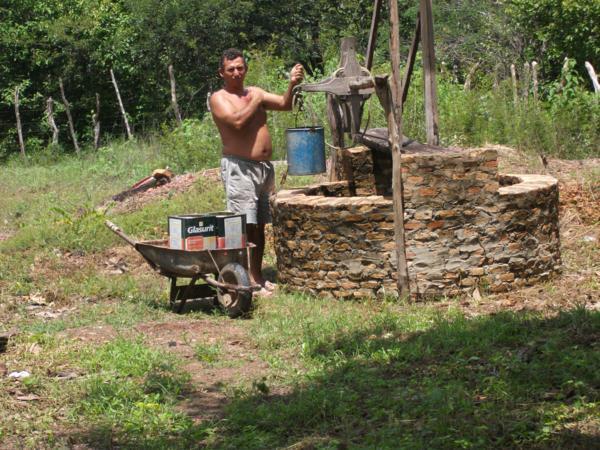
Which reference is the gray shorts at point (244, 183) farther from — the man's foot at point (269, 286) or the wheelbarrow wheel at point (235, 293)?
the wheelbarrow wheel at point (235, 293)

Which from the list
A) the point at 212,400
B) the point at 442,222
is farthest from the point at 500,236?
the point at 212,400

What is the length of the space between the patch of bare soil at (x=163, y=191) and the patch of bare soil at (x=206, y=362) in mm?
6044

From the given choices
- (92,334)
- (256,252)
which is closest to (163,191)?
(256,252)

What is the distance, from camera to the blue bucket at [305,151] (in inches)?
367

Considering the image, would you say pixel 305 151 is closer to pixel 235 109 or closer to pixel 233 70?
pixel 235 109

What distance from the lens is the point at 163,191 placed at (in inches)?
579

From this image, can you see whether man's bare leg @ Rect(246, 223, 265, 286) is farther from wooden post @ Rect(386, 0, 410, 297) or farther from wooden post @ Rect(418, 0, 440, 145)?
wooden post @ Rect(418, 0, 440, 145)

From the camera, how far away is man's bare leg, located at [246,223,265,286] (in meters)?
9.48

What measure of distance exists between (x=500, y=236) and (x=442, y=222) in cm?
51

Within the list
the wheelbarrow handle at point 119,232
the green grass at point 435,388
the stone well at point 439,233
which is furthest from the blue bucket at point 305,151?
the green grass at point 435,388

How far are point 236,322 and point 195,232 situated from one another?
844mm

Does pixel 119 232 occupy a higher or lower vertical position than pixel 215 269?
higher

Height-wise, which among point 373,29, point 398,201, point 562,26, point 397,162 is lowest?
point 398,201

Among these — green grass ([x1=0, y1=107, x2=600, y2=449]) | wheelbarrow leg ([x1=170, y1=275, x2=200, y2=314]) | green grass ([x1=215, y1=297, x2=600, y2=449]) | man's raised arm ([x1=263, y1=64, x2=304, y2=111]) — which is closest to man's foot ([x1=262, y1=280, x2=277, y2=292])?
green grass ([x1=0, y1=107, x2=600, y2=449])
